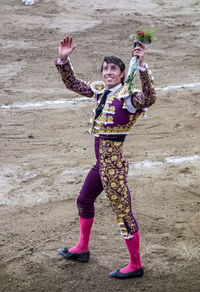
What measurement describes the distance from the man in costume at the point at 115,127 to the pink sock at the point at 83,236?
27 cm

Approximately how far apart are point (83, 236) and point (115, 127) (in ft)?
4.20

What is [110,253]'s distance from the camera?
17.7ft

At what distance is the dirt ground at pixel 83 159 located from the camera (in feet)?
→ 17.0

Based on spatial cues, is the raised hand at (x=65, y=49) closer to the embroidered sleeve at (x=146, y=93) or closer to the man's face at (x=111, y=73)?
the man's face at (x=111, y=73)

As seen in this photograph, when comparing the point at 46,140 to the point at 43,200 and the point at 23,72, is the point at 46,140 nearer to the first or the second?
the point at 43,200

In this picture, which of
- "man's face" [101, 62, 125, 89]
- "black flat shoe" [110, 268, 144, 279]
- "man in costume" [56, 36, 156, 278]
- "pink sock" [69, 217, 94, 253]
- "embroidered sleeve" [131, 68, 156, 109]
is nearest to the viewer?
"embroidered sleeve" [131, 68, 156, 109]

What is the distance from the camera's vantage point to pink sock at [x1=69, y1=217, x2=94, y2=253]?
16.9 ft

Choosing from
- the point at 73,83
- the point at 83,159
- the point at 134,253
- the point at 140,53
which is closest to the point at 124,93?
the point at 140,53

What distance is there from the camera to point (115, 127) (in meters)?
4.59

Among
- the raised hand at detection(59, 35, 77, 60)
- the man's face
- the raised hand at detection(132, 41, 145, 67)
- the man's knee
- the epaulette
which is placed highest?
the raised hand at detection(132, 41, 145, 67)

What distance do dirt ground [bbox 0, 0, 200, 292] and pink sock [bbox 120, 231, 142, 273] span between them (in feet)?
0.40

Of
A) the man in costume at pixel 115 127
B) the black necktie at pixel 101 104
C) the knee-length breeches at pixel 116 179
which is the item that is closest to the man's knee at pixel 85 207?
the man in costume at pixel 115 127

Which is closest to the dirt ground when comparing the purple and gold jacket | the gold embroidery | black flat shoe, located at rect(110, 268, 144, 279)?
black flat shoe, located at rect(110, 268, 144, 279)

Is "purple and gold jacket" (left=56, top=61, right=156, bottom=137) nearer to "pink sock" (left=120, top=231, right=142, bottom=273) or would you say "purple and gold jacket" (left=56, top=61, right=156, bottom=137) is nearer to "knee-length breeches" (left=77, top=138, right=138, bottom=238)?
"knee-length breeches" (left=77, top=138, right=138, bottom=238)
